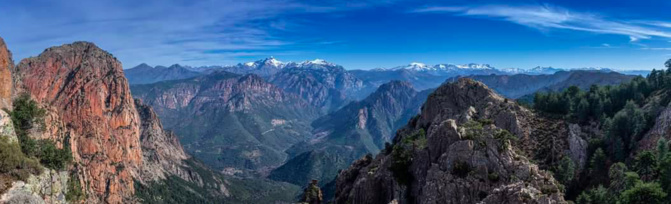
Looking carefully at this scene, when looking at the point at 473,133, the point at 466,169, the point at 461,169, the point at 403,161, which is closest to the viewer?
the point at 466,169

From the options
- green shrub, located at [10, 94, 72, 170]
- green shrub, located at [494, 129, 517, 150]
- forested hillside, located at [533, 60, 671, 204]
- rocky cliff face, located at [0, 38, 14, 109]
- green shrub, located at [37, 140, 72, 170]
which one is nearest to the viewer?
forested hillside, located at [533, 60, 671, 204]

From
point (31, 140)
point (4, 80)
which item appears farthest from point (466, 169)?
point (4, 80)

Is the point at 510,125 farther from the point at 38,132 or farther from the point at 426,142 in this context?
the point at 38,132

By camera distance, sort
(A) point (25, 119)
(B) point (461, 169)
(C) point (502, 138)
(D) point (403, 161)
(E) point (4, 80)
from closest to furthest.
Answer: (B) point (461, 169) < (C) point (502, 138) < (D) point (403, 161) < (E) point (4, 80) < (A) point (25, 119)

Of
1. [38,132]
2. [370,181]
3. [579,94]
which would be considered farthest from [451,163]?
[38,132]

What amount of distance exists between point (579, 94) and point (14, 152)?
5528 inches

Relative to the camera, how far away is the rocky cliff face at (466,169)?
182 feet

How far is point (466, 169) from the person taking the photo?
2416 inches

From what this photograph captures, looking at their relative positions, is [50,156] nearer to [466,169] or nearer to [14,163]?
[14,163]

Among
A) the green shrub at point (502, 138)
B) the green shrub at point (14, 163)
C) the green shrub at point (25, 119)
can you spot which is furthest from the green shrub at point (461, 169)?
the green shrub at point (25, 119)

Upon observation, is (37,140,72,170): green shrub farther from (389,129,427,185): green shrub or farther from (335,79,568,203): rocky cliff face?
(389,129,427,185): green shrub

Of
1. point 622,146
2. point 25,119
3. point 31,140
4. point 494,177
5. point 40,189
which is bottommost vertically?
point 40,189

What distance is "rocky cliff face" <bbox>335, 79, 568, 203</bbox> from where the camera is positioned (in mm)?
55388

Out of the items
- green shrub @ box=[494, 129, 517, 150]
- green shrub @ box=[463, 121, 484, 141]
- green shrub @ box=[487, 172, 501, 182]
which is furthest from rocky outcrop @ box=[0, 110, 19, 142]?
green shrub @ box=[494, 129, 517, 150]
